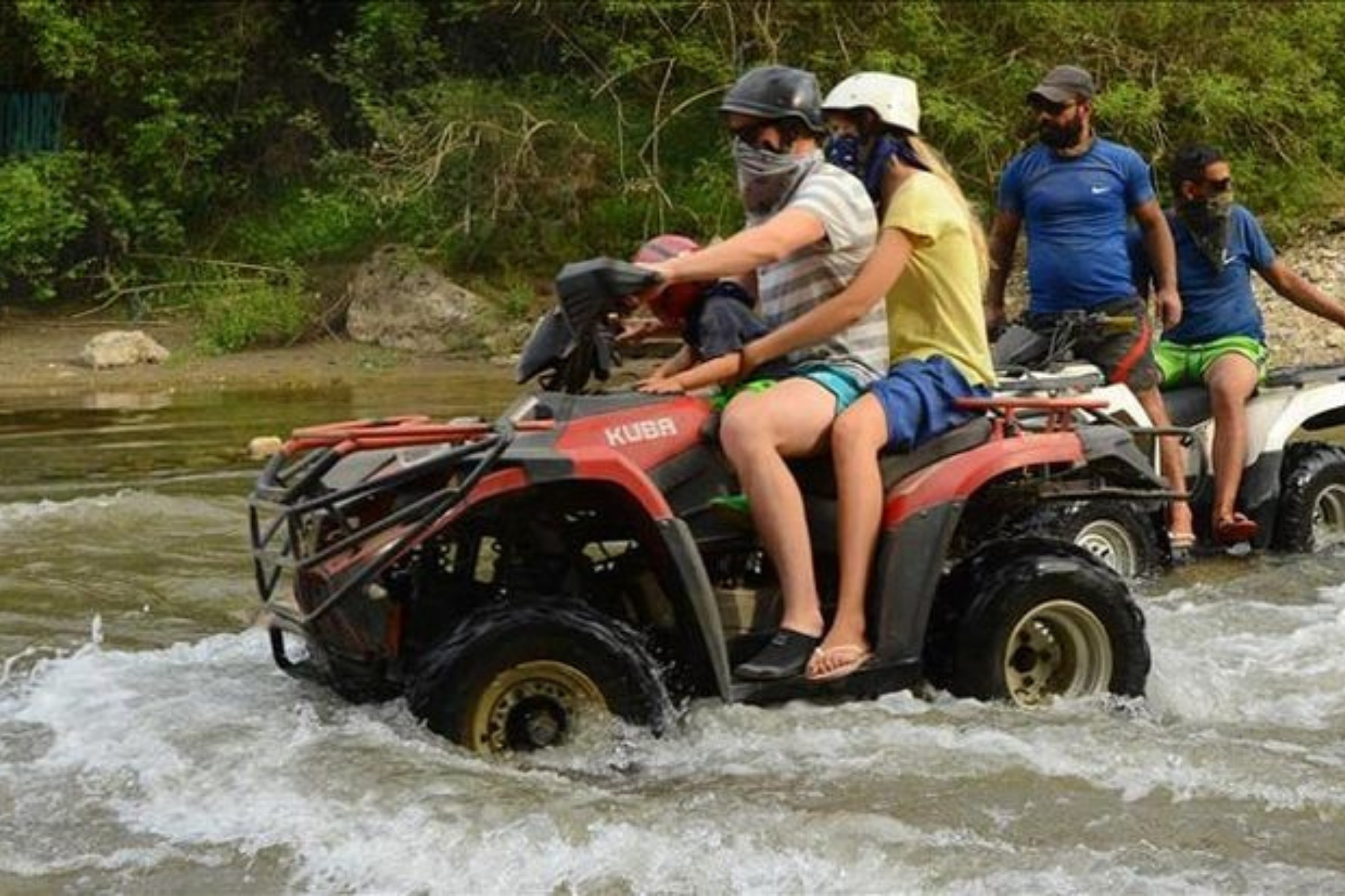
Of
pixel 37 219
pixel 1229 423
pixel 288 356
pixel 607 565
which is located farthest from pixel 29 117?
pixel 607 565

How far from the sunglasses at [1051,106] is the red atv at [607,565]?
2715 mm

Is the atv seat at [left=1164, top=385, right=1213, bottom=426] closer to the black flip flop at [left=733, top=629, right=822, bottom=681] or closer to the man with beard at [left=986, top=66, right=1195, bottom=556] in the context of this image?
the man with beard at [left=986, top=66, right=1195, bottom=556]

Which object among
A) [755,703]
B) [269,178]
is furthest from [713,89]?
[755,703]

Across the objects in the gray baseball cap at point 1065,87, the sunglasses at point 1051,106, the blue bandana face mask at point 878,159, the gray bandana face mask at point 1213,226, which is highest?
the gray baseball cap at point 1065,87

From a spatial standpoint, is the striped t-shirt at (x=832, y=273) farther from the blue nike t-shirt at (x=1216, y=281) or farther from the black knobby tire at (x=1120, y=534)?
the blue nike t-shirt at (x=1216, y=281)

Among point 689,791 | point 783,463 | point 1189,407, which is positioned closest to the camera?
point 689,791

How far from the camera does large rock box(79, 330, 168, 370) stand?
727 inches

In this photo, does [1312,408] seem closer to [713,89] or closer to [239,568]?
[239,568]

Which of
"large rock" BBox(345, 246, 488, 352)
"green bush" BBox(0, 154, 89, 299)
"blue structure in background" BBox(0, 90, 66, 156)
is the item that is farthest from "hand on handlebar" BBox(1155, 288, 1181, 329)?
"blue structure in background" BBox(0, 90, 66, 156)

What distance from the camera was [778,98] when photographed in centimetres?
549

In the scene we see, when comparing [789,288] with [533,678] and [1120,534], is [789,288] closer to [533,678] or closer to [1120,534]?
[533,678]

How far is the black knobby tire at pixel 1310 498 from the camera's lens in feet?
29.9

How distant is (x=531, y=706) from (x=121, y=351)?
14.3 meters

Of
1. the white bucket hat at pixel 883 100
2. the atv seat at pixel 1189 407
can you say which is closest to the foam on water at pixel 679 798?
the white bucket hat at pixel 883 100
